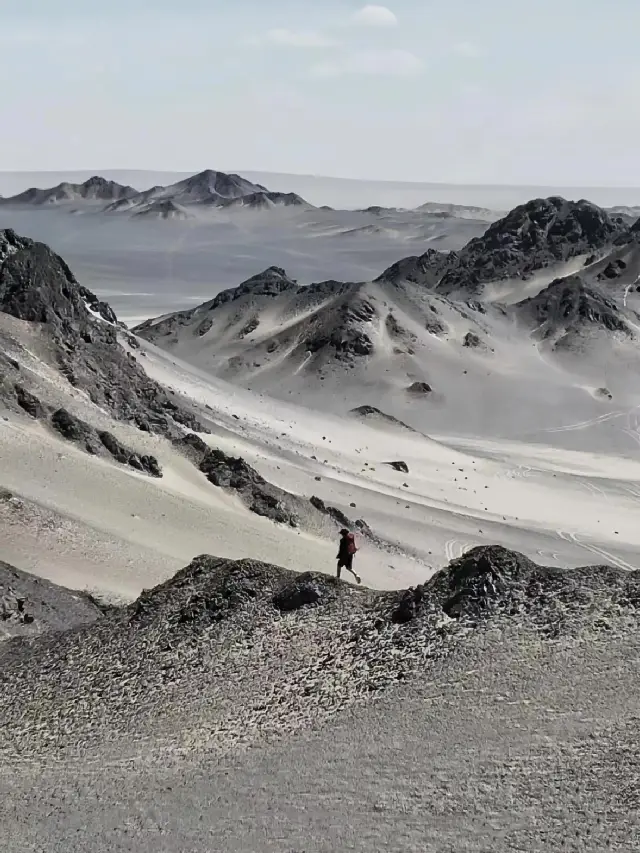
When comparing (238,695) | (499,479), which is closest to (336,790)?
(238,695)

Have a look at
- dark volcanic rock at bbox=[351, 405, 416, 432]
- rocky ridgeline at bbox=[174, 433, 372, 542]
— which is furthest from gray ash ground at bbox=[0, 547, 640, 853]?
dark volcanic rock at bbox=[351, 405, 416, 432]

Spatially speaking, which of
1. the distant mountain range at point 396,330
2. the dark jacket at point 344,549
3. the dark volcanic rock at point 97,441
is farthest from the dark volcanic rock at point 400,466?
the distant mountain range at point 396,330

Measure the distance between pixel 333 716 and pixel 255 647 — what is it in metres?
2.29

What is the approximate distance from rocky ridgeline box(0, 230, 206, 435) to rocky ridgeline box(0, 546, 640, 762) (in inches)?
764

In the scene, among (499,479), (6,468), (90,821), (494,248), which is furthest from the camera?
(494,248)

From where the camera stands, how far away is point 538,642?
13516 millimetres

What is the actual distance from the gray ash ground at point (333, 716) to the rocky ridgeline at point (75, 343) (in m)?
20.0

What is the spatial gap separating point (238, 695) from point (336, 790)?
108 inches

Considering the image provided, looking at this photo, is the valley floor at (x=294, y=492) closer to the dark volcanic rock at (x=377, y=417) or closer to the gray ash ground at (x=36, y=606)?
the dark volcanic rock at (x=377, y=417)

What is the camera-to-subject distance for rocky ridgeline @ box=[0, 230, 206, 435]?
3816cm

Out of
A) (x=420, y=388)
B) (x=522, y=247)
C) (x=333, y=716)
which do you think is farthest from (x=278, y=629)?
(x=522, y=247)

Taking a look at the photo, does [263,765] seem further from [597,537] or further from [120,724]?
[597,537]

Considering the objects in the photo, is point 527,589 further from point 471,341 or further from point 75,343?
point 471,341

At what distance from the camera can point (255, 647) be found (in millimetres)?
14414
